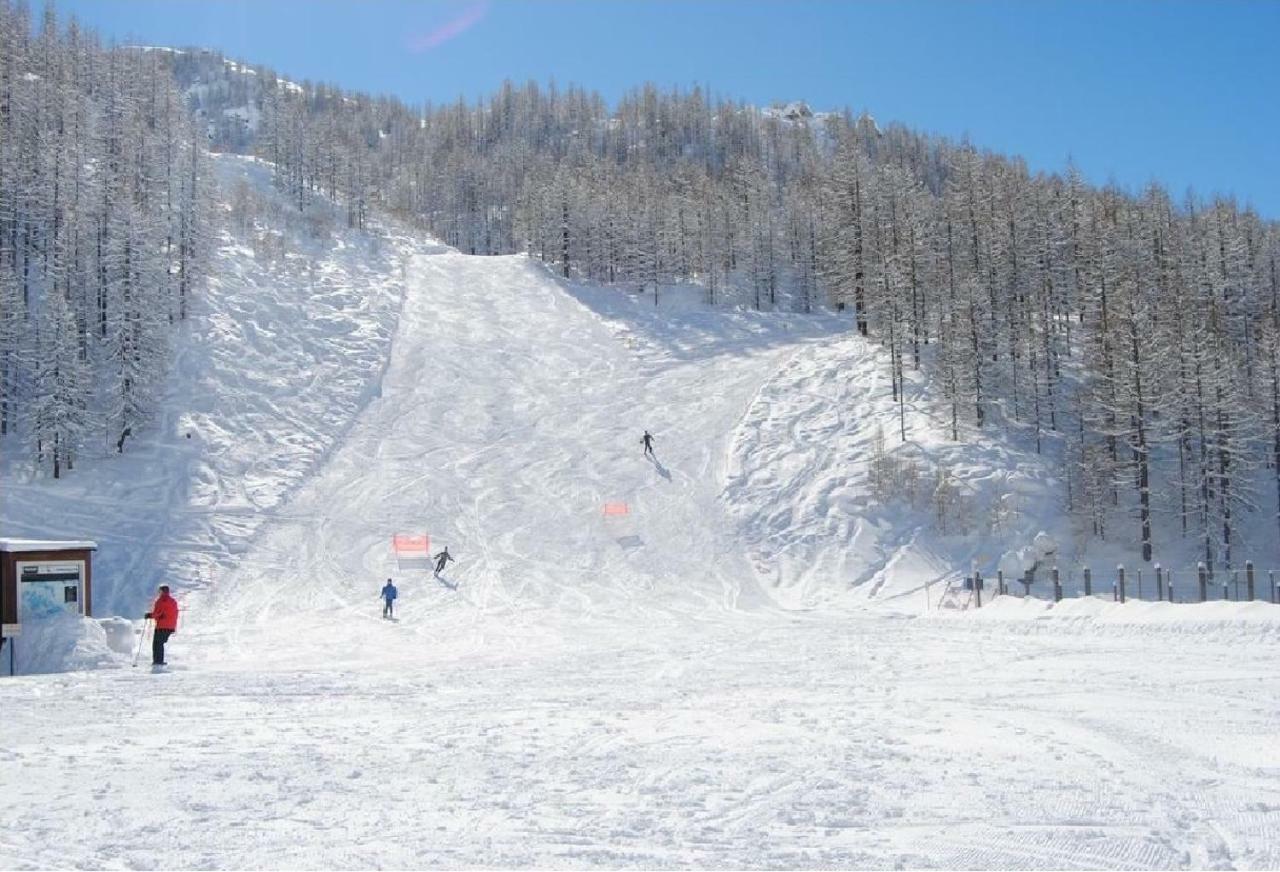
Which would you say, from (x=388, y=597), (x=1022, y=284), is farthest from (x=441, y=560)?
(x=1022, y=284)

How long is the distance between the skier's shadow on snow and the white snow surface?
24cm

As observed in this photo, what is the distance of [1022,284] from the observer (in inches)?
2213

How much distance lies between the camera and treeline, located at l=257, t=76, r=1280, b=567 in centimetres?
4153

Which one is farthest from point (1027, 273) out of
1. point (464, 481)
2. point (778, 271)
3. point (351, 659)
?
point (351, 659)

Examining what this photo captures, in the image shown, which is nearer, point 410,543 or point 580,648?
point 580,648

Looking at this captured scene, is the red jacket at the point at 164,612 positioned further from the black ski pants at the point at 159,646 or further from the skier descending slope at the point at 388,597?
the skier descending slope at the point at 388,597

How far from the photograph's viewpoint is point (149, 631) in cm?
2730

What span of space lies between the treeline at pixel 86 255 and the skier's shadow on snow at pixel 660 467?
22.6 m

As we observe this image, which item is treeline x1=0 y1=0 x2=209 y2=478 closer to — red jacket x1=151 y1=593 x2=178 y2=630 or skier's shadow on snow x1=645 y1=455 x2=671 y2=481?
skier's shadow on snow x1=645 y1=455 x2=671 y2=481

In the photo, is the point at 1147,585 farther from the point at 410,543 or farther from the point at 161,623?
the point at 161,623

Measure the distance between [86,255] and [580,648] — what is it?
41259mm

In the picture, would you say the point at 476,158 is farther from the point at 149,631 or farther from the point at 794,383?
the point at 149,631

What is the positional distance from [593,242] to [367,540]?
4781cm

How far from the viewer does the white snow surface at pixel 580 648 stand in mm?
8531
